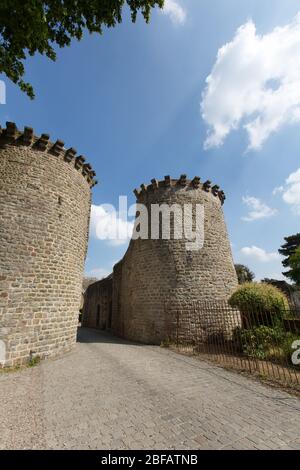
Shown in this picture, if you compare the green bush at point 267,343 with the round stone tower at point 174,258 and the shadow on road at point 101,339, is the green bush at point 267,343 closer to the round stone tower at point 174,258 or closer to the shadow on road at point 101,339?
the round stone tower at point 174,258

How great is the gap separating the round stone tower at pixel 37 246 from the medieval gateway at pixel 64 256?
30 mm

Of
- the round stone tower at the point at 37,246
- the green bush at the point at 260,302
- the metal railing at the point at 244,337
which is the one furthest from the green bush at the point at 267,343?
the round stone tower at the point at 37,246

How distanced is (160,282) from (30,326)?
5999 mm

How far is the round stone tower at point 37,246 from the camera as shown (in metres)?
7.14

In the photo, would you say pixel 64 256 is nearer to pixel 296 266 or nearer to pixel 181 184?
pixel 181 184

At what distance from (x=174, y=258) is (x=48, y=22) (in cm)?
944

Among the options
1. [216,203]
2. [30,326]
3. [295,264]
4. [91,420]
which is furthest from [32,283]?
[295,264]

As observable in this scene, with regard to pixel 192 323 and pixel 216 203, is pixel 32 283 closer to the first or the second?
pixel 192 323

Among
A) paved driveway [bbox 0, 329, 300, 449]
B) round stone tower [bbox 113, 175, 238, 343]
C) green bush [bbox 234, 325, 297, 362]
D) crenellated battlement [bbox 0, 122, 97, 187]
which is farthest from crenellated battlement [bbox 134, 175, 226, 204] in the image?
paved driveway [bbox 0, 329, 300, 449]

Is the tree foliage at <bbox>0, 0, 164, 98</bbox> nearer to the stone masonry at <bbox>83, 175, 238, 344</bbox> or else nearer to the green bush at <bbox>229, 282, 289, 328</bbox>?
the stone masonry at <bbox>83, 175, 238, 344</bbox>

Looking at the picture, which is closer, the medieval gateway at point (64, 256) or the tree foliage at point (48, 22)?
the tree foliage at point (48, 22)

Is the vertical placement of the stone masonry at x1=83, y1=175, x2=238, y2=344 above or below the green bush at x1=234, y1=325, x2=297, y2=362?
above

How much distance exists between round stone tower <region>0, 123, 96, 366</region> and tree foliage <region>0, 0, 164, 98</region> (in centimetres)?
322

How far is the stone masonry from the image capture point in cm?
1108
